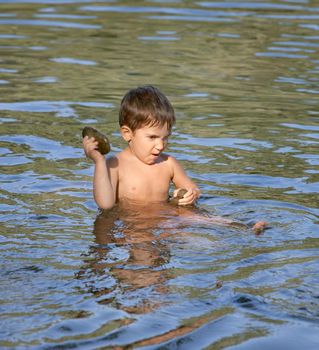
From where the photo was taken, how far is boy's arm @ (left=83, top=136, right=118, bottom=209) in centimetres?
700

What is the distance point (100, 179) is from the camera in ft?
23.3

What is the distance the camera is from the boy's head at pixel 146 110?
7.19m

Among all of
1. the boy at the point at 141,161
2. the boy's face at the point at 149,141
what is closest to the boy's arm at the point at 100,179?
the boy at the point at 141,161

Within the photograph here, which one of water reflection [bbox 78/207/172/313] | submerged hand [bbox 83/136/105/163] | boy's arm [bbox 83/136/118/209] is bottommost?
water reflection [bbox 78/207/172/313]

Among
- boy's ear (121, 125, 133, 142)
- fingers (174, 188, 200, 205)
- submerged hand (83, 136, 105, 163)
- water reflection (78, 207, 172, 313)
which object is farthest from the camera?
boy's ear (121, 125, 133, 142)

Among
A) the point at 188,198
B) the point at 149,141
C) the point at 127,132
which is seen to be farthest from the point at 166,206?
the point at 127,132

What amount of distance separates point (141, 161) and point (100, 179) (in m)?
0.56

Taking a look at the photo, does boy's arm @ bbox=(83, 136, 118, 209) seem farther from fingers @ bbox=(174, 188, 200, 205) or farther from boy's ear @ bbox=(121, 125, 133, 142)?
fingers @ bbox=(174, 188, 200, 205)

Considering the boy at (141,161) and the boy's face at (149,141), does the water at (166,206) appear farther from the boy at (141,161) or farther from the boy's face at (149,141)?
the boy's face at (149,141)

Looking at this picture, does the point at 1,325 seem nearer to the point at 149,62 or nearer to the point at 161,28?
the point at 149,62

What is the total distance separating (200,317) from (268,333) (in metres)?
0.37

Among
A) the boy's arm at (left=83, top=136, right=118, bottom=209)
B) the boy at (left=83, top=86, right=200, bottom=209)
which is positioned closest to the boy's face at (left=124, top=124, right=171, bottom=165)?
the boy at (left=83, top=86, right=200, bottom=209)

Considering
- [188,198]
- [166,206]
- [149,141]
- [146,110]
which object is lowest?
[166,206]

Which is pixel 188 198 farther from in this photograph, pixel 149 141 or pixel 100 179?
pixel 100 179
